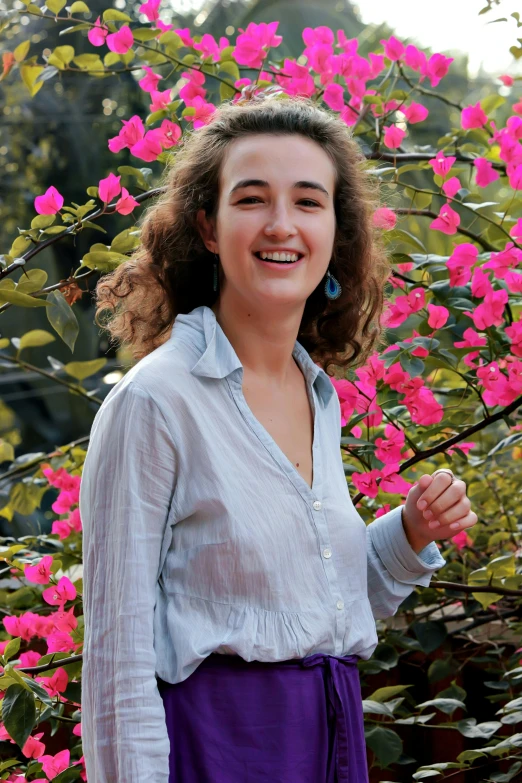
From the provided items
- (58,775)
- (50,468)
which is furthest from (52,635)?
(50,468)

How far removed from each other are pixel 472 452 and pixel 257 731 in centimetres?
161

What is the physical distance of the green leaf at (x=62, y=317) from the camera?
5.00 feet

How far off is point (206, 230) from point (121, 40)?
34.6 inches

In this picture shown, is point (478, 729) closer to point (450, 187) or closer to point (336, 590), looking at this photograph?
point (336, 590)

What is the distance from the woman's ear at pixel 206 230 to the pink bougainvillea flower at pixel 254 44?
2.82 feet

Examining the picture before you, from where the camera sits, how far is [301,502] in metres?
1.16

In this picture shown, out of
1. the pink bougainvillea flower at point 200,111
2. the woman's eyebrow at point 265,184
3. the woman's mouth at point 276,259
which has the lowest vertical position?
the woman's mouth at point 276,259

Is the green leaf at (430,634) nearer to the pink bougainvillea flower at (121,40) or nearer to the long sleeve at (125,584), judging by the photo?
the long sleeve at (125,584)

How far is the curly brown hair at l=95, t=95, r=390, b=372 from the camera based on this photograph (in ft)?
4.22

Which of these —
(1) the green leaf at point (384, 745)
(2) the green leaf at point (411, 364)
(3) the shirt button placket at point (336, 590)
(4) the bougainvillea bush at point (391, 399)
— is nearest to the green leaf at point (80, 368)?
(4) the bougainvillea bush at point (391, 399)

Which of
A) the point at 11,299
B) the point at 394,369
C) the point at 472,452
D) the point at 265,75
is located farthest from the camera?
the point at 472,452

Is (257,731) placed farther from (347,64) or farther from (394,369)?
(347,64)

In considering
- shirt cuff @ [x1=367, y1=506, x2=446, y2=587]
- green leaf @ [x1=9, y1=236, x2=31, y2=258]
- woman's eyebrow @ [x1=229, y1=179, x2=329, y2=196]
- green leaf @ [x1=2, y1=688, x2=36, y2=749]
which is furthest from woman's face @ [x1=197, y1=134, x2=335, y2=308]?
green leaf @ [x1=2, y1=688, x2=36, y2=749]

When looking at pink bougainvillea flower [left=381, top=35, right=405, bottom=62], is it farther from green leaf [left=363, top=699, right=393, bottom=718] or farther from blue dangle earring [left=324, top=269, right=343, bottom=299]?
green leaf [left=363, top=699, right=393, bottom=718]
